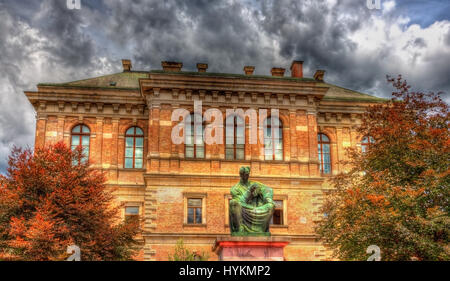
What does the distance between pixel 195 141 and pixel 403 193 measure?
48.4ft

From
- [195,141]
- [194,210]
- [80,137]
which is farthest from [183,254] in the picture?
[80,137]

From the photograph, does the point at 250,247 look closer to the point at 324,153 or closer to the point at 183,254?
the point at 183,254

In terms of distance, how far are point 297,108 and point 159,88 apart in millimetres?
8708

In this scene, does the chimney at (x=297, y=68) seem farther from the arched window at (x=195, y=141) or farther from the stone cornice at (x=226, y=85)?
the arched window at (x=195, y=141)

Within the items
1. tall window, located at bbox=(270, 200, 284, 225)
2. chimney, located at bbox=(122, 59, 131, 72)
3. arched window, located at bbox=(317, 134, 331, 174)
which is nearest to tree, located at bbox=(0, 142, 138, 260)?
tall window, located at bbox=(270, 200, 284, 225)

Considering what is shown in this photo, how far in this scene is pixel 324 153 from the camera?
122ft

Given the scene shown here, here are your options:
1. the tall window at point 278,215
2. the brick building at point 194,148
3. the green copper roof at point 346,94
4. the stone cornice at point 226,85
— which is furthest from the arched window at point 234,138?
the green copper roof at point 346,94

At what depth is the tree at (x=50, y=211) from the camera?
2342cm

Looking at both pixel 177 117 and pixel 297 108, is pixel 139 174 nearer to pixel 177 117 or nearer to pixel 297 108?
pixel 177 117

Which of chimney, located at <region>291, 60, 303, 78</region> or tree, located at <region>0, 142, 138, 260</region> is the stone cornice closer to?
chimney, located at <region>291, 60, 303, 78</region>

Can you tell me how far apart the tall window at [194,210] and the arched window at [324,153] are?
9230 millimetres

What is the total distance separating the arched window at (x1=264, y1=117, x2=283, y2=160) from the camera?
3416 centimetres

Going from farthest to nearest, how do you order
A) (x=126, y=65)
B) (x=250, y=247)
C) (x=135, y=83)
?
(x=126, y=65)
(x=135, y=83)
(x=250, y=247)
